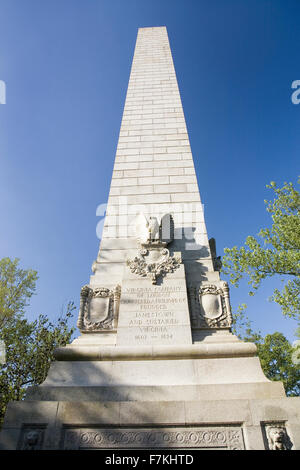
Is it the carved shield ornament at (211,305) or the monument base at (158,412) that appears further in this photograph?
the carved shield ornament at (211,305)

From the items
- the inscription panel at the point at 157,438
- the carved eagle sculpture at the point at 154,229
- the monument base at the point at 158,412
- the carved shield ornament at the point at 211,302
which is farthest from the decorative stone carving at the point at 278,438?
the carved eagle sculpture at the point at 154,229

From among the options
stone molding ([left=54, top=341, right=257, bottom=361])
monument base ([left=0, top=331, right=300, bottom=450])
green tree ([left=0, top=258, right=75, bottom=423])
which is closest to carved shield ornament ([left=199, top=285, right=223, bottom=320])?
stone molding ([left=54, top=341, right=257, bottom=361])

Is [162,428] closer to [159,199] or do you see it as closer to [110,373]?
[110,373]

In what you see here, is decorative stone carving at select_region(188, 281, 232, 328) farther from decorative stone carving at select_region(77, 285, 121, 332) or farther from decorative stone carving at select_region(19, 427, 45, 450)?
decorative stone carving at select_region(19, 427, 45, 450)

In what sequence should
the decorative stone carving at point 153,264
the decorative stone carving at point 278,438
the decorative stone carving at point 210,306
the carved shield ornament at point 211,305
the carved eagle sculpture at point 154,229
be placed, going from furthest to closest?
the carved eagle sculpture at point 154,229
the decorative stone carving at point 153,264
the carved shield ornament at point 211,305
the decorative stone carving at point 210,306
the decorative stone carving at point 278,438

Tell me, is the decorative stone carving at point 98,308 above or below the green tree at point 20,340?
below

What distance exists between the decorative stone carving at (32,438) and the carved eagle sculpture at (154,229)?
4585 millimetres

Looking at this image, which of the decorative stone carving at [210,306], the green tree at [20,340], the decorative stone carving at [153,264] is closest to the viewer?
the decorative stone carving at [210,306]

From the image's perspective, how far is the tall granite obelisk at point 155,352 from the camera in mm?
4488

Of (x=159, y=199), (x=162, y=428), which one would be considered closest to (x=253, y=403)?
(x=162, y=428)

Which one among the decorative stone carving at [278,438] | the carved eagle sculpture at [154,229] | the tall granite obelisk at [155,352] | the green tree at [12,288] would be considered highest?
the green tree at [12,288]

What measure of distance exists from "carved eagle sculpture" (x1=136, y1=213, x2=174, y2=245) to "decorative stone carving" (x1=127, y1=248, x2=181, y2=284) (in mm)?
358

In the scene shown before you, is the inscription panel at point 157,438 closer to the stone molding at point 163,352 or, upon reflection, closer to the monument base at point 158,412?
the monument base at point 158,412

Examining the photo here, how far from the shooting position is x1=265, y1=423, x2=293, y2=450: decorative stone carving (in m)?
4.25
